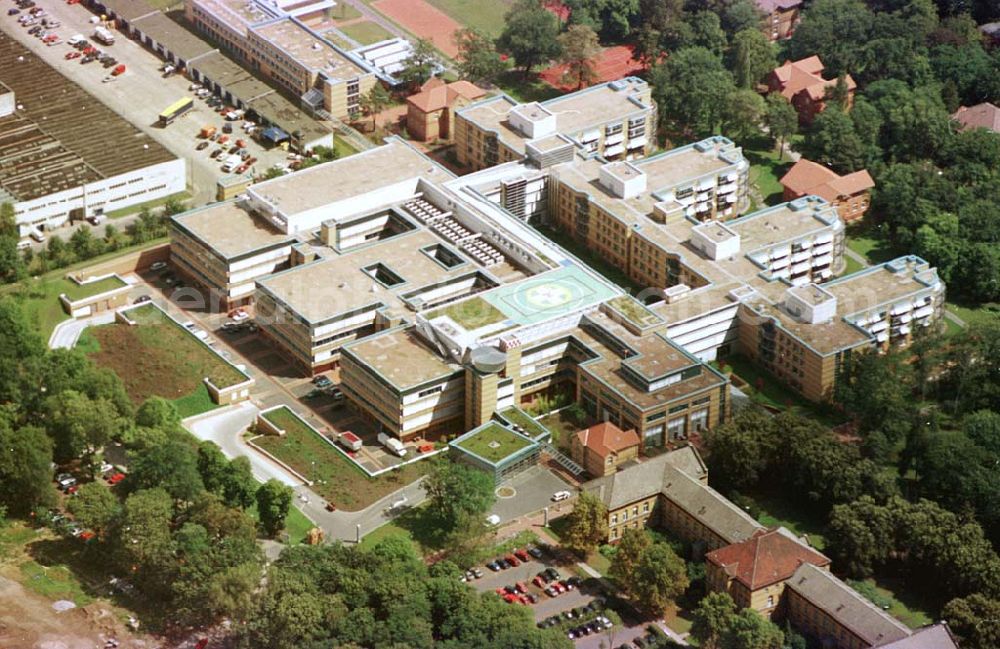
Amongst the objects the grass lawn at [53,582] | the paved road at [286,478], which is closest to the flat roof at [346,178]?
the paved road at [286,478]

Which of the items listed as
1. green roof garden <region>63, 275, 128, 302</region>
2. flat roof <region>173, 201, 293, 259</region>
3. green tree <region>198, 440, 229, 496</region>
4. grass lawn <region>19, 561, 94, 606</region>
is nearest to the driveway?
green tree <region>198, 440, 229, 496</region>

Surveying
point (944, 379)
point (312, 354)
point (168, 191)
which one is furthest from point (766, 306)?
point (168, 191)

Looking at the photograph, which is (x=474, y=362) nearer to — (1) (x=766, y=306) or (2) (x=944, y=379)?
(1) (x=766, y=306)

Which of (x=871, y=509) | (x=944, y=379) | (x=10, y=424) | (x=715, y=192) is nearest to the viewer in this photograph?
(x=871, y=509)

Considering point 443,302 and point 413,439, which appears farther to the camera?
point 443,302

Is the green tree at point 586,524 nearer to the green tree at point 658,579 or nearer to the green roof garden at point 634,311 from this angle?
the green tree at point 658,579

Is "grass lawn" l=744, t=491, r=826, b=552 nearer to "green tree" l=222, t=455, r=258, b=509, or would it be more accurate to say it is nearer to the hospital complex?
the hospital complex

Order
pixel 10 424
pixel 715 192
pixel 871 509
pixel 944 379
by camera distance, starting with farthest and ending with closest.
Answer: pixel 715 192 < pixel 944 379 < pixel 10 424 < pixel 871 509
